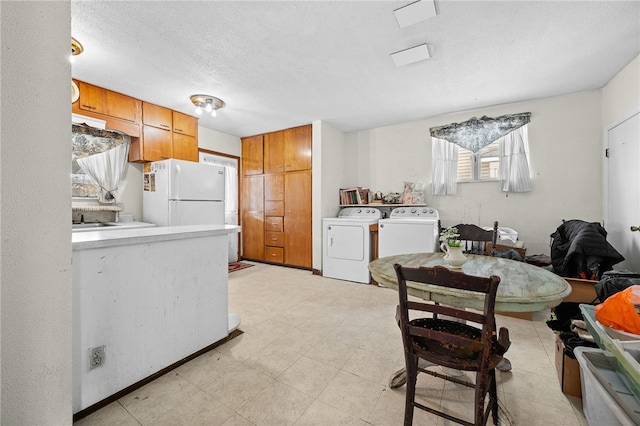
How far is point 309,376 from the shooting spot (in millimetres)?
1644

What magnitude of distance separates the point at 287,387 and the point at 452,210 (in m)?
3.28

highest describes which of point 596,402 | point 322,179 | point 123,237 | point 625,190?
point 322,179

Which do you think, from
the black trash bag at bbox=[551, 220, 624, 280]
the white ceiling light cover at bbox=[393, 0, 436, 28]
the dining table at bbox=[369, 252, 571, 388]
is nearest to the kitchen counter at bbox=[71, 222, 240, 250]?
the dining table at bbox=[369, 252, 571, 388]

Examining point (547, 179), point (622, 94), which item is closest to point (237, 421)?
point (547, 179)

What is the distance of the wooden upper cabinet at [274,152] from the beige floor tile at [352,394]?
3602mm

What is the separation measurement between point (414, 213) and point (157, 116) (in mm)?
3905

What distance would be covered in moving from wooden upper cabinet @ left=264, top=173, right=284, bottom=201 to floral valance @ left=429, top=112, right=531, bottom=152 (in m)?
2.62

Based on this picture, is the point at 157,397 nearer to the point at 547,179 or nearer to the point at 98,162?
the point at 98,162

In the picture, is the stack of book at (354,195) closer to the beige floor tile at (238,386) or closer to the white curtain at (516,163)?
the white curtain at (516,163)

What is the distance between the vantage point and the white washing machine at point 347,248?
146 inches

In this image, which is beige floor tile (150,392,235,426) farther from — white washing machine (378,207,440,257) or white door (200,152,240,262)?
white door (200,152,240,262)

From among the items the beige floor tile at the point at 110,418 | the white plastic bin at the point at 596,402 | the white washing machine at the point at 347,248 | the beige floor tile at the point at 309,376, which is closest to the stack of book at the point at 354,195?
the white washing machine at the point at 347,248

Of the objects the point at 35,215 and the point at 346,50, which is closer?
the point at 35,215

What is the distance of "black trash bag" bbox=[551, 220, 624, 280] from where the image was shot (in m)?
2.09
